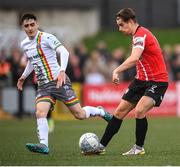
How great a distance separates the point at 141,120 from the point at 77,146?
251cm

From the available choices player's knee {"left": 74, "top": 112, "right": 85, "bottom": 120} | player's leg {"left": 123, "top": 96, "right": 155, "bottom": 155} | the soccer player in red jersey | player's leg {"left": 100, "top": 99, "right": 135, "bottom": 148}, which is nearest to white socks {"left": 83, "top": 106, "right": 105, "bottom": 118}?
player's knee {"left": 74, "top": 112, "right": 85, "bottom": 120}

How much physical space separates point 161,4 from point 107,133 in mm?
22699

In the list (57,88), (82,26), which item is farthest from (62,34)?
(57,88)

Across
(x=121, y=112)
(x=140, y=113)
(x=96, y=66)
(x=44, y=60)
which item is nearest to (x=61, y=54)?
(x=44, y=60)

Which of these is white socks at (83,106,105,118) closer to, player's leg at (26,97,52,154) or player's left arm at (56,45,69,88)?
player's leg at (26,97,52,154)

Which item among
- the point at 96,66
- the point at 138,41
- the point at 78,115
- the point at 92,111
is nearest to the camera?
the point at 138,41

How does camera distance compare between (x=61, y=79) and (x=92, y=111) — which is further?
(x=92, y=111)

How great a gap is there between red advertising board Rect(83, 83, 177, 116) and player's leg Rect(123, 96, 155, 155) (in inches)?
528

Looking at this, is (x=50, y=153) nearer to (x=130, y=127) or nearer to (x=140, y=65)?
(x=140, y=65)

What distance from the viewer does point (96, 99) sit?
27.0 m

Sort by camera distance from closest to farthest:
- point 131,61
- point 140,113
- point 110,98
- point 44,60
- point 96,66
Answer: point 131,61
point 140,113
point 44,60
point 110,98
point 96,66

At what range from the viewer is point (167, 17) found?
35.9 meters

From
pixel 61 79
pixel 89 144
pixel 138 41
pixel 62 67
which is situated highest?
pixel 138 41

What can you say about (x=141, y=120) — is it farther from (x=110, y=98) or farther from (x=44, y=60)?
(x=110, y=98)
